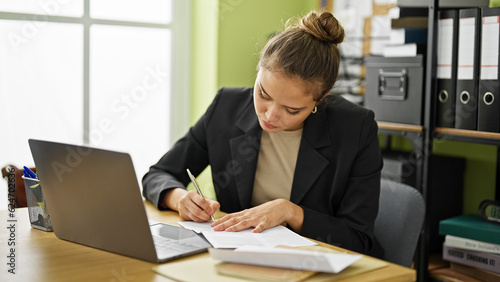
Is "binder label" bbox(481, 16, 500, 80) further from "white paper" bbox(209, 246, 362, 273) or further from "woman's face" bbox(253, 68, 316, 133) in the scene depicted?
"white paper" bbox(209, 246, 362, 273)

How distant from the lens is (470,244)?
81.3 inches

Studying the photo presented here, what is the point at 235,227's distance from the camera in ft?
4.09

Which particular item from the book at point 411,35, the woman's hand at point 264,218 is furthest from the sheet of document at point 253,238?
the book at point 411,35

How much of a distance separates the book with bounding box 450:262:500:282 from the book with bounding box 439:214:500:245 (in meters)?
0.12

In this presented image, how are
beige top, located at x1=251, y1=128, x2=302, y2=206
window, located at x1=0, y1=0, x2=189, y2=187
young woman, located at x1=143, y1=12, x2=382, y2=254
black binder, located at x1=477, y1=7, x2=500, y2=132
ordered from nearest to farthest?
1. young woman, located at x1=143, y1=12, x2=382, y2=254
2. beige top, located at x1=251, y1=128, x2=302, y2=206
3. black binder, located at x1=477, y1=7, x2=500, y2=132
4. window, located at x1=0, y1=0, x2=189, y2=187

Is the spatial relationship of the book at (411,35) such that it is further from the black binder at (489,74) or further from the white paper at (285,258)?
the white paper at (285,258)

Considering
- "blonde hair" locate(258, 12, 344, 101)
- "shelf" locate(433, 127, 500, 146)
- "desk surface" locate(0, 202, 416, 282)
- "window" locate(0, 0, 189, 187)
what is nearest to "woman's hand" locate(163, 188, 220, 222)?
"desk surface" locate(0, 202, 416, 282)

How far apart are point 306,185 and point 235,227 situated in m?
0.37

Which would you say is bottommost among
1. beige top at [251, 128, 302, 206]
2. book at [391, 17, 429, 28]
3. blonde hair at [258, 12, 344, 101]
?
beige top at [251, 128, 302, 206]

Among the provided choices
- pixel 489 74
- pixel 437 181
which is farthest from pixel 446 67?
pixel 437 181

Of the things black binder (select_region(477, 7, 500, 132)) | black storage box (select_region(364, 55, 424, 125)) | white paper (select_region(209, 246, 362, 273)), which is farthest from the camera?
black storage box (select_region(364, 55, 424, 125))

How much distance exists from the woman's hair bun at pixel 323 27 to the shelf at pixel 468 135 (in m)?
0.75

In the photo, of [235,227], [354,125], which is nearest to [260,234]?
[235,227]

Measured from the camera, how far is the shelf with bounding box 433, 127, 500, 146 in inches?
76.0
